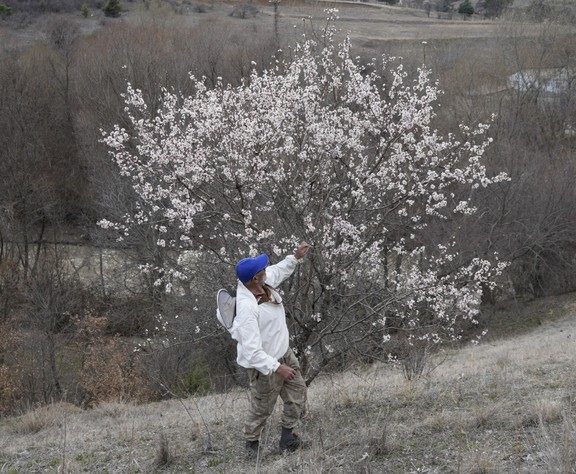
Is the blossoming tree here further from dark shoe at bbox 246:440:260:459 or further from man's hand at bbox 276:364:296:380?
man's hand at bbox 276:364:296:380

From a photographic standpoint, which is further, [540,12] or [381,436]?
[540,12]

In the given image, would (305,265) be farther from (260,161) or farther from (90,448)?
(90,448)

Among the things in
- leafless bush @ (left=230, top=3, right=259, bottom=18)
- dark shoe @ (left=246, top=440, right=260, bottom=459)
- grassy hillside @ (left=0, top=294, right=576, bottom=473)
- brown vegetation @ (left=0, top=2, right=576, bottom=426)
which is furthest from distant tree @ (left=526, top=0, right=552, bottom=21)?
dark shoe @ (left=246, top=440, right=260, bottom=459)

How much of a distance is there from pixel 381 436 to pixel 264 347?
3.94 feet

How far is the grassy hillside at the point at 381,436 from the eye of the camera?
5469 mm

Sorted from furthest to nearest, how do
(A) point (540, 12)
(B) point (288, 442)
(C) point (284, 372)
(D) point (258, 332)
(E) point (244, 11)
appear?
(E) point (244, 11)
(A) point (540, 12)
(B) point (288, 442)
(D) point (258, 332)
(C) point (284, 372)

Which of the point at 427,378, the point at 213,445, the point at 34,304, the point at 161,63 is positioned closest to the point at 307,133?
the point at 427,378

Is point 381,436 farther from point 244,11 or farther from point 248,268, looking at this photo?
point 244,11

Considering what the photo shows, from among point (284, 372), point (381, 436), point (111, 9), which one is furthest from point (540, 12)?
point (284, 372)

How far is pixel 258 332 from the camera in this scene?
5.71 metres

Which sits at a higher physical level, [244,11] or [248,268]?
[244,11]

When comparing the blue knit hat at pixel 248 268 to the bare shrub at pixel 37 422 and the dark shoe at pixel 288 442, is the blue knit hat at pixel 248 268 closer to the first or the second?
the dark shoe at pixel 288 442

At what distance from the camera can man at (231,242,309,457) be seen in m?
5.68

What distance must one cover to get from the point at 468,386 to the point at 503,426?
2.07 meters
